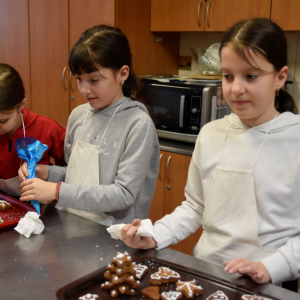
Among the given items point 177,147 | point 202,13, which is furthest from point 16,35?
point 177,147

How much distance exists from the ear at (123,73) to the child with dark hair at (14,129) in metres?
0.36

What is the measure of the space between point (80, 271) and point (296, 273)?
499 mm

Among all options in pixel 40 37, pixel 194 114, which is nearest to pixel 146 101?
pixel 194 114

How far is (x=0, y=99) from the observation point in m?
1.31

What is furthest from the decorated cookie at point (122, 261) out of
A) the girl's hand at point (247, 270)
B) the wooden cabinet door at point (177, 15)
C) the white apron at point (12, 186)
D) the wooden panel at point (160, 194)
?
the wooden cabinet door at point (177, 15)

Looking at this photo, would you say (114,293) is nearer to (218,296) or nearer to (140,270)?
(140,270)

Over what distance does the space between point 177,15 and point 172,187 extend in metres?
1.13

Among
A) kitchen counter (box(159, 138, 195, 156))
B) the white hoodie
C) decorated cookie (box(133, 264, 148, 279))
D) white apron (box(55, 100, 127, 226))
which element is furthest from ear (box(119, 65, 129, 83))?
kitchen counter (box(159, 138, 195, 156))

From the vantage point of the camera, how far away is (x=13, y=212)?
1.21 metres

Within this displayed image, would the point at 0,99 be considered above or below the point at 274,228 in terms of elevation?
above

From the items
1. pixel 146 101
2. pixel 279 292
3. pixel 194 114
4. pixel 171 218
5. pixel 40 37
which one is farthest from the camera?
pixel 40 37

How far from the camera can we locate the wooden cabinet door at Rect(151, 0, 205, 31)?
2.44m

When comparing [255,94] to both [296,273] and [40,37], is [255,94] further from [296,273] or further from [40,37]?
[40,37]

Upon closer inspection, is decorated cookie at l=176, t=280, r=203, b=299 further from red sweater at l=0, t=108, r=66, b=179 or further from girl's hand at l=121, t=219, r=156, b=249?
red sweater at l=0, t=108, r=66, b=179
